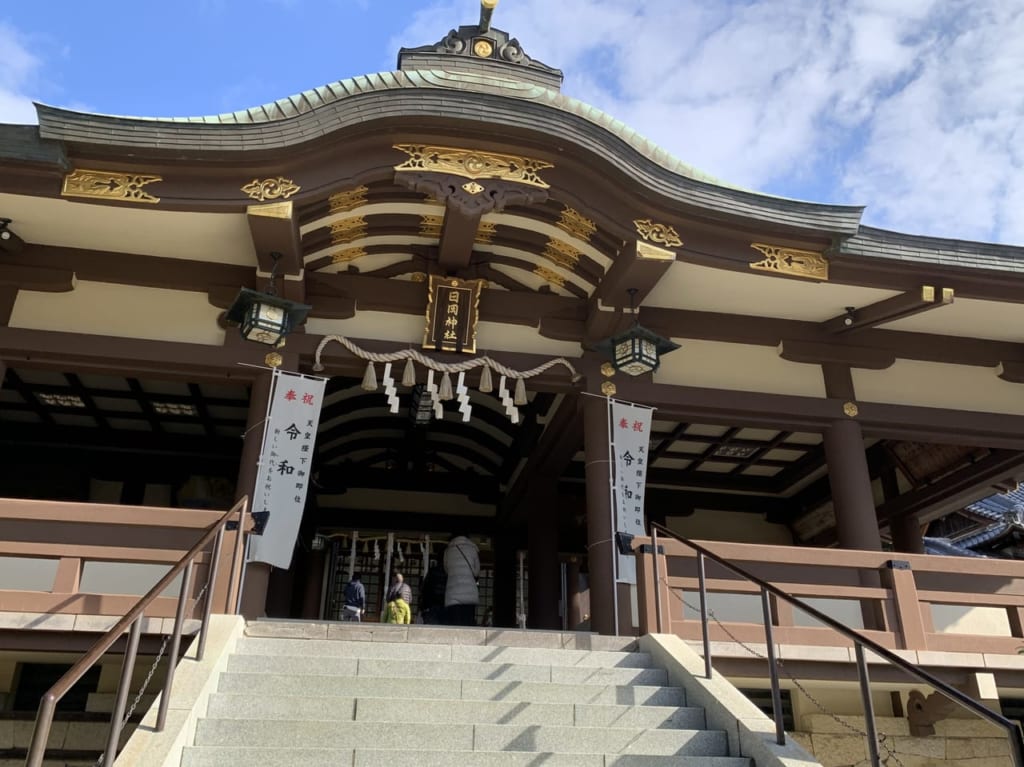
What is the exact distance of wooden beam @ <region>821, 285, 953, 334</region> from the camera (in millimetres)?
8555

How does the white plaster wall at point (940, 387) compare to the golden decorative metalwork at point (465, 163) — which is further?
the white plaster wall at point (940, 387)

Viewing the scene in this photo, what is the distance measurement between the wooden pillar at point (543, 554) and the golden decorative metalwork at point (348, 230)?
495cm

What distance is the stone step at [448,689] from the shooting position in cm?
516

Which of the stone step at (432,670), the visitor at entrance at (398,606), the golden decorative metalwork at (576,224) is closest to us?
the stone step at (432,670)

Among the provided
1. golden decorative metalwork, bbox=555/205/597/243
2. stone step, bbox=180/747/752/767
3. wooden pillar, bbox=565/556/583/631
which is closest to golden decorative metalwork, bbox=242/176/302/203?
golden decorative metalwork, bbox=555/205/597/243

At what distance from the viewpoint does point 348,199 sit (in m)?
8.05

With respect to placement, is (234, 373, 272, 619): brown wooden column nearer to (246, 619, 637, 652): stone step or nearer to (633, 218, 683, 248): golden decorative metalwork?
(246, 619, 637, 652): stone step

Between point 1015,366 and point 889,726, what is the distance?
466cm

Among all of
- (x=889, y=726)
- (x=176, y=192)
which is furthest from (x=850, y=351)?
(x=176, y=192)

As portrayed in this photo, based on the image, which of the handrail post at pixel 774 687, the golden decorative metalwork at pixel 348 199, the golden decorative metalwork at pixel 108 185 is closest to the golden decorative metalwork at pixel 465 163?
the golden decorative metalwork at pixel 348 199

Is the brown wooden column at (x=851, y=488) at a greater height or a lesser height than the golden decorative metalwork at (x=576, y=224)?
lesser

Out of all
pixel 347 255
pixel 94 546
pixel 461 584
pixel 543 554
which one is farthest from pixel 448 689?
pixel 543 554

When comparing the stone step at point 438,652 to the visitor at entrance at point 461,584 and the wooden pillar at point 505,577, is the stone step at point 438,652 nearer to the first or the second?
the visitor at entrance at point 461,584

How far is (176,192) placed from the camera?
7434mm
